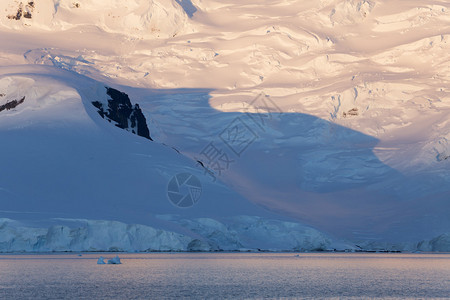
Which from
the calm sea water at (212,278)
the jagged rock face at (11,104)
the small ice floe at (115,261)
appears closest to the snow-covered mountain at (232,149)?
the jagged rock face at (11,104)

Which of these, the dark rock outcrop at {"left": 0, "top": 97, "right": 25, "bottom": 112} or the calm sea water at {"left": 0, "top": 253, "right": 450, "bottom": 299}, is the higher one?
the dark rock outcrop at {"left": 0, "top": 97, "right": 25, "bottom": 112}

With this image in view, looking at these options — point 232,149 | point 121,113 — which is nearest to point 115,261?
point 121,113

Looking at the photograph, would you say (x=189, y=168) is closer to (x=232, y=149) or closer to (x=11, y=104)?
(x=11, y=104)

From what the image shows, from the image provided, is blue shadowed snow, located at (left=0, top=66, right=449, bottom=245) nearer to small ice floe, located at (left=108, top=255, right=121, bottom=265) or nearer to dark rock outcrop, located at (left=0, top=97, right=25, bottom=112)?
dark rock outcrop, located at (left=0, top=97, right=25, bottom=112)

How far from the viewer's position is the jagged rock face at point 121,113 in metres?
121

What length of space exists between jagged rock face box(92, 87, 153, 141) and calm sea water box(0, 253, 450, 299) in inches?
1846

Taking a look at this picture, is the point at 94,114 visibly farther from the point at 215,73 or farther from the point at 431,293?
the point at 215,73

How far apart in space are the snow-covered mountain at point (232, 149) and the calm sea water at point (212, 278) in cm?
1013

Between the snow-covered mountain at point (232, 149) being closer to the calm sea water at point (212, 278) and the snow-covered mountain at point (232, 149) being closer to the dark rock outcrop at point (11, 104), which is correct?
the dark rock outcrop at point (11, 104)

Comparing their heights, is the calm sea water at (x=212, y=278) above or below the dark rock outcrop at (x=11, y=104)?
below

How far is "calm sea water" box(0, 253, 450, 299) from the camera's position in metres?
47.0

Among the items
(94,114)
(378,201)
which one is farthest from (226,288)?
(378,201)

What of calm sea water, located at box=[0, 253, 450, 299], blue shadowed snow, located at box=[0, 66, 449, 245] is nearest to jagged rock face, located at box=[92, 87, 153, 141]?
blue shadowed snow, located at box=[0, 66, 449, 245]

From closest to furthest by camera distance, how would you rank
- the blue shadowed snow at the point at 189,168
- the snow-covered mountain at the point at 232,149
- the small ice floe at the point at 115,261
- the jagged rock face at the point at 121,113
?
the small ice floe at the point at 115,261 → the snow-covered mountain at the point at 232,149 → the blue shadowed snow at the point at 189,168 → the jagged rock face at the point at 121,113
